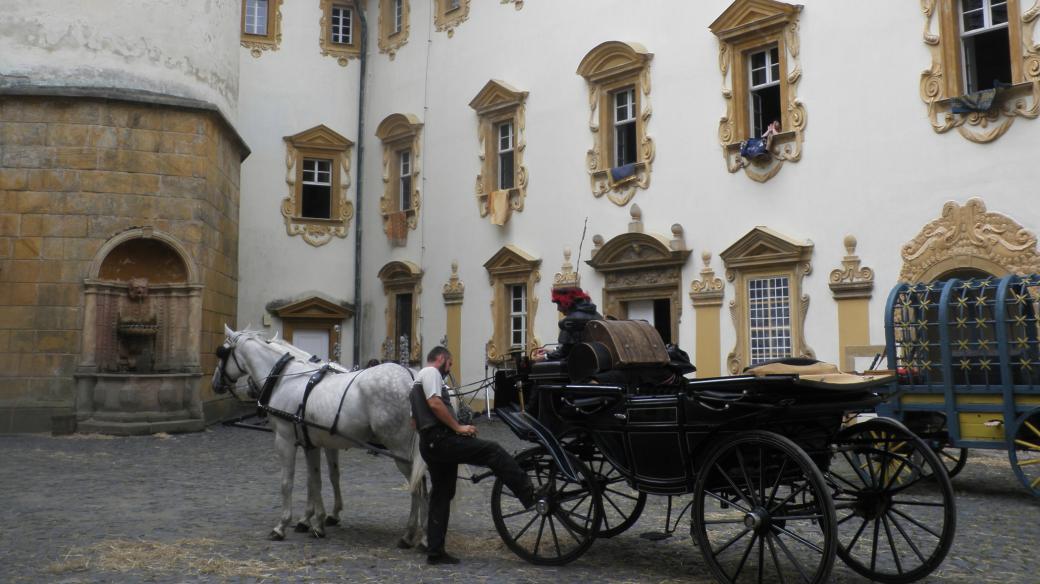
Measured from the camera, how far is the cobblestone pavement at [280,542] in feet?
20.1

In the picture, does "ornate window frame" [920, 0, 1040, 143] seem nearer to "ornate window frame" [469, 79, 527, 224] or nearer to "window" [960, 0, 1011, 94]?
"window" [960, 0, 1011, 94]

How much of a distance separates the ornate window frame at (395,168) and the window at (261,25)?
362 cm

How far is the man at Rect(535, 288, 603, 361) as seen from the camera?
704cm

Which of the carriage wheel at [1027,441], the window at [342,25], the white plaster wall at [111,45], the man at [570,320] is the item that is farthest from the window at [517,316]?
the man at [570,320]

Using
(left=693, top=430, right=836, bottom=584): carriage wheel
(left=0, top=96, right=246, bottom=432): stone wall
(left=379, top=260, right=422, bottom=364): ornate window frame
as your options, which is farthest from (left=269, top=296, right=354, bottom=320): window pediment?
(left=693, top=430, right=836, bottom=584): carriage wheel

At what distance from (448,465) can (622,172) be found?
11.3 metres

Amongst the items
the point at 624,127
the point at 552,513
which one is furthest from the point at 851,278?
the point at 552,513

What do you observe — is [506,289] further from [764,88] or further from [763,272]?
[764,88]

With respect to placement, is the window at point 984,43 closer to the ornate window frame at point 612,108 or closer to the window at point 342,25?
the ornate window frame at point 612,108

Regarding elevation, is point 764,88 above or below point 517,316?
above

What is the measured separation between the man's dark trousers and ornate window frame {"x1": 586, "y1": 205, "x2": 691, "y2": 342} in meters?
9.74

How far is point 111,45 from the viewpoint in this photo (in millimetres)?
17062

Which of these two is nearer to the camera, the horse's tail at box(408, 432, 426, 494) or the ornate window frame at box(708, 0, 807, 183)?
the horse's tail at box(408, 432, 426, 494)

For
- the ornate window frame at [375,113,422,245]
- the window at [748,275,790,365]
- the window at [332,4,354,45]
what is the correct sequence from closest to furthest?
the window at [748,275,790,365], the ornate window frame at [375,113,422,245], the window at [332,4,354,45]
